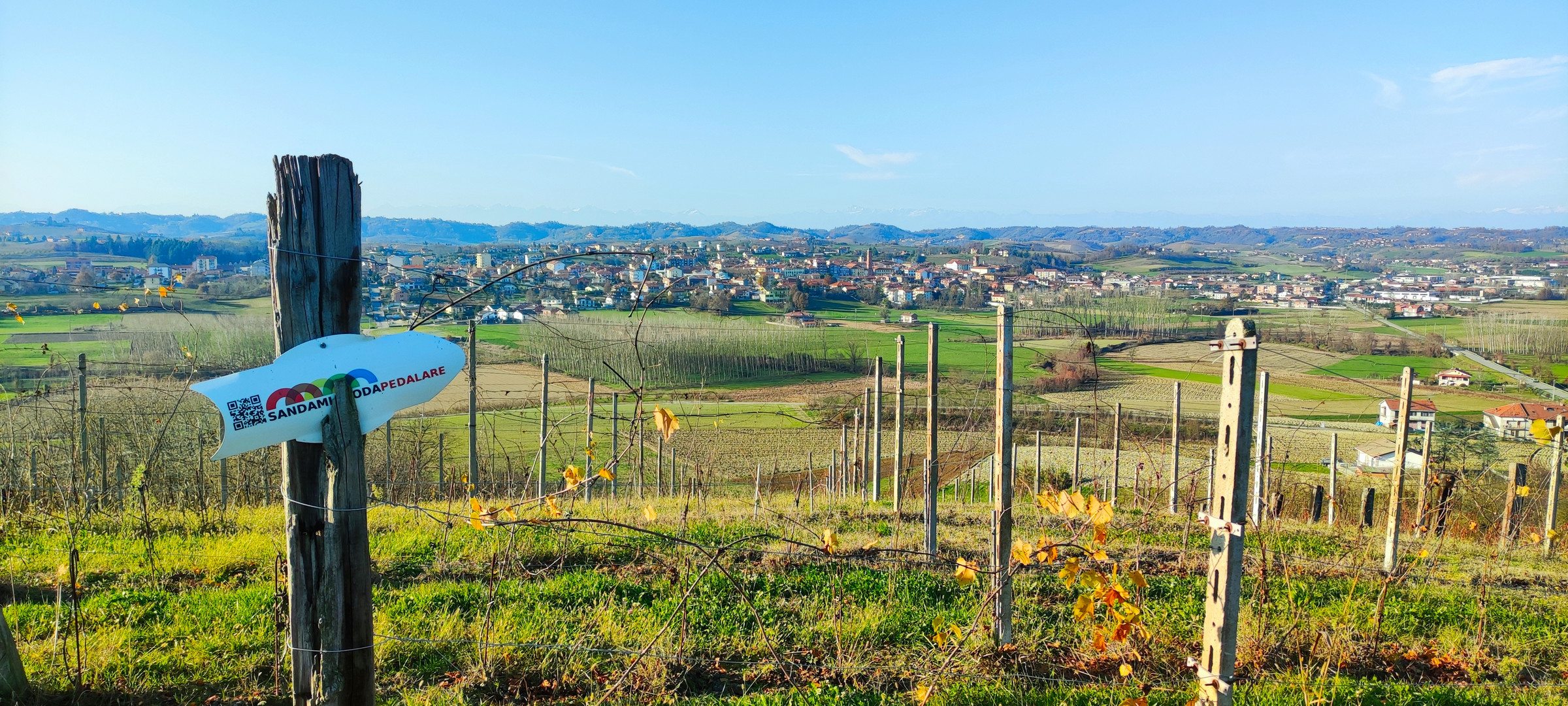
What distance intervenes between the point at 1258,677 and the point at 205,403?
54.1 ft

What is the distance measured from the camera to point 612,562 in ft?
17.4

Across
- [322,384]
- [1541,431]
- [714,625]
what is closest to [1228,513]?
[1541,431]

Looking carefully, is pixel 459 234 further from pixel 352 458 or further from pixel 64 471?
pixel 352 458

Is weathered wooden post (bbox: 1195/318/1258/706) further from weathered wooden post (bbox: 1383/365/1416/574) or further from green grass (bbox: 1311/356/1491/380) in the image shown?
green grass (bbox: 1311/356/1491/380)

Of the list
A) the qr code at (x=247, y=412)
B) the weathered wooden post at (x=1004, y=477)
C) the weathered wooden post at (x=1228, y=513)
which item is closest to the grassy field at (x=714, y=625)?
the weathered wooden post at (x=1004, y=477)

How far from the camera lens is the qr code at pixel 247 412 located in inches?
76.5

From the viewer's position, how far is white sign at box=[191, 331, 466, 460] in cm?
197

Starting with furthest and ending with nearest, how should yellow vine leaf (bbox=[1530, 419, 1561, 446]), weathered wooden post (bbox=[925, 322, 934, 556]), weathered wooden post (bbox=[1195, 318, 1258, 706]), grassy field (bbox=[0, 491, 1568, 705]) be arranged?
weathered wooden post (bbox=[925, 322, 934, 556]) → grassy field (bbox=[0, 491, 1568, 705]) → yellow vine leaf (bbox=[1530, 419, 1561, 446]) → weathered wooden post (bbox=[1195, 318, 1258, 706])

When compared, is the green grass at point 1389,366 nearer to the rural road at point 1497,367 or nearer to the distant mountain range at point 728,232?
the rural road at point 1497,367

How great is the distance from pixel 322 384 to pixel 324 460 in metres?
0.26

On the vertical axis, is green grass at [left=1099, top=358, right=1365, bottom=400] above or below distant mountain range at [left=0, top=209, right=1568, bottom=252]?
below

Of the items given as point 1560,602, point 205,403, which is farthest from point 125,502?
point 1560,602

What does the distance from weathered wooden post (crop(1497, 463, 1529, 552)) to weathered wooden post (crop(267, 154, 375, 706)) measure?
8.97 m

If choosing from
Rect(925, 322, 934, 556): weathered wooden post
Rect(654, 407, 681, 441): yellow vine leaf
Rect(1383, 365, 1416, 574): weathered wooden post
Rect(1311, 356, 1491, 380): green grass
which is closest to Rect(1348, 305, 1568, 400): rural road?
Rect(1311, 356, 1491, 380): green grass
